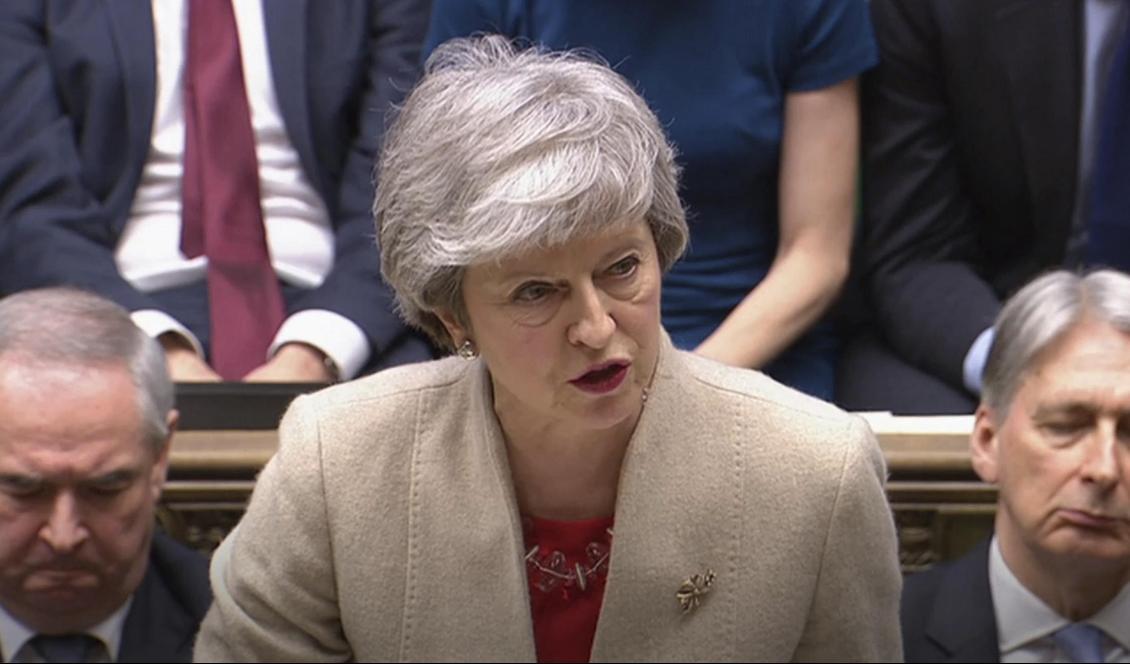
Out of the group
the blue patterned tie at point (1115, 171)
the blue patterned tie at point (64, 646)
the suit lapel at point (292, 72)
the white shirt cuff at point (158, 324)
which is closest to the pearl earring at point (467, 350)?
the blue patterned tie at point (64, 646)

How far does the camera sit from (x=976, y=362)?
2.05 metres

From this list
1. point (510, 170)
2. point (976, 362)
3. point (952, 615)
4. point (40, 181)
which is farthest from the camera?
point (40, 181)

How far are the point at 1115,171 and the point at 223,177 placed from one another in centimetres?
102

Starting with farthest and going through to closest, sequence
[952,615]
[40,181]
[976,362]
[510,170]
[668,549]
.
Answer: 1. [40,181]
2. [976,362]
3. [952,615]
4. [668,549]
5. [510,170]

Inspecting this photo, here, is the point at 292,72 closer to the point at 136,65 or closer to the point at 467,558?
the point at 136,65

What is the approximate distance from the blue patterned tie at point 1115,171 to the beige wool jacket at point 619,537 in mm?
709

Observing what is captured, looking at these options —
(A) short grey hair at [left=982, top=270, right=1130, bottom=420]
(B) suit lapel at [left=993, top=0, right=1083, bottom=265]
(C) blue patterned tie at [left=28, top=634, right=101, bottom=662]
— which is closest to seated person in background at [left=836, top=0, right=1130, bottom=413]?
(B) suit lapel at [left=993, top=0, right=1083, bottom=265]

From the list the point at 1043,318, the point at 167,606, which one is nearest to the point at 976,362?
the point at 1043,318

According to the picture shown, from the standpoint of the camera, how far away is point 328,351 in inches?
81.9

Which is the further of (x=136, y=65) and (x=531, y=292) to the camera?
(x=136, y=65)

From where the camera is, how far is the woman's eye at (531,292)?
1.38m

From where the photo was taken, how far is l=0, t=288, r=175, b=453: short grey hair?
65.3 inches

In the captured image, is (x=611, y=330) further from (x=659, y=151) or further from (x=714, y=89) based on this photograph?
(x=714, y=89)

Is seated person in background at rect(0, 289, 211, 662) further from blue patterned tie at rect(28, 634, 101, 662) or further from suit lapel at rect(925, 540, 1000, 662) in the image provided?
suit lapel at rect(925, 540, 1000, 662)
